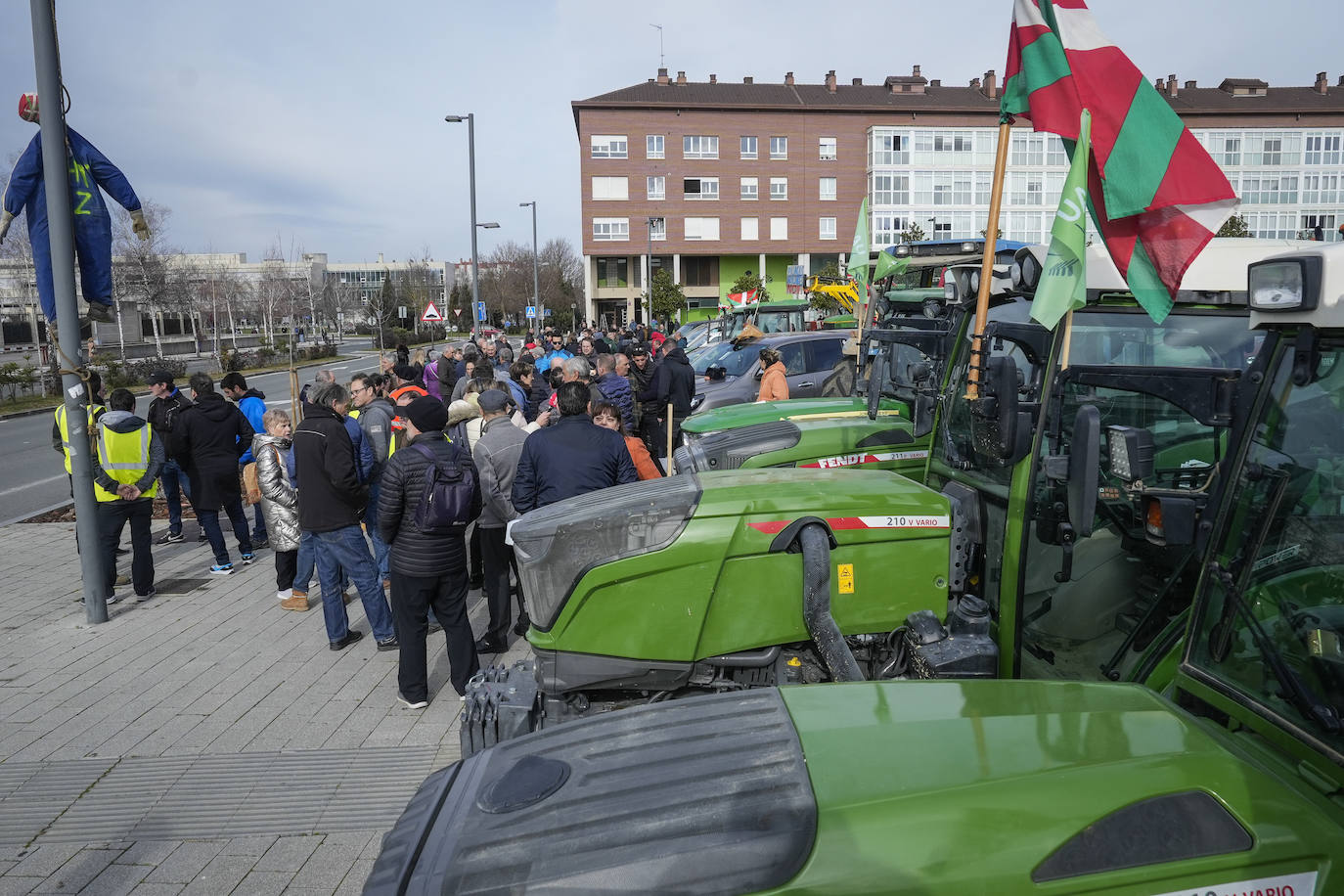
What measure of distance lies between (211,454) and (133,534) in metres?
1.16

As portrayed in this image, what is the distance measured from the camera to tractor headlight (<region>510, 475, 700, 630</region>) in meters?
3.84

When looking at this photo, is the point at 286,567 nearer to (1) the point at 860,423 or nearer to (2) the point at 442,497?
(2) the point at 442,497

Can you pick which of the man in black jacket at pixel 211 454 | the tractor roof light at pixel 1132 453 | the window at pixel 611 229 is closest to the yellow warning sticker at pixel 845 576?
the tractor roof light at pixel 1132 453

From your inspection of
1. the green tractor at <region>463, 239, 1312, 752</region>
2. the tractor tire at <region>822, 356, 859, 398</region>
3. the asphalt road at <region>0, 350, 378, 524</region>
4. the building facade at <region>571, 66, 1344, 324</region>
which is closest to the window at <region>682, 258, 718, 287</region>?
the building facade at <region>571, 66, 1344, 324</region>

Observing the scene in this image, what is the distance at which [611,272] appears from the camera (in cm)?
6372

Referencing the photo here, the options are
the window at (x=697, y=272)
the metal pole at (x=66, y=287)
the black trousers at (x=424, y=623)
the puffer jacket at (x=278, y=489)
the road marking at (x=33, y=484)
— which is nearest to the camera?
the black trousers at (x=424, y=623)

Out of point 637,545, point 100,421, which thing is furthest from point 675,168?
point 637,545

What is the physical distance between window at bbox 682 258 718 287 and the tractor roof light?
61.4 meters

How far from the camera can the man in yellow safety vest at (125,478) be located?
8.12 metres

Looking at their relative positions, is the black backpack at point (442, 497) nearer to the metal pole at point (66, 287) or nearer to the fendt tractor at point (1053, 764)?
the fendt tractor at point (1053, 764)

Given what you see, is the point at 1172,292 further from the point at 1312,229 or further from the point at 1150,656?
the point at 1312,229

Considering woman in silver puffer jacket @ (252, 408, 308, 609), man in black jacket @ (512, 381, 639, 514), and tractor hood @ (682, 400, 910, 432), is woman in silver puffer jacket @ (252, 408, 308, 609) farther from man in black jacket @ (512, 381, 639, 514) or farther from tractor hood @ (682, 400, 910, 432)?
tractor hood @ (682, 400, 910, 432)

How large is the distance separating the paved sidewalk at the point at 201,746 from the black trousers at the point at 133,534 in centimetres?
27

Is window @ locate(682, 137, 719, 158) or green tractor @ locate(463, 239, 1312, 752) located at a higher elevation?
window @ locate(682, 137, 719, 158)
